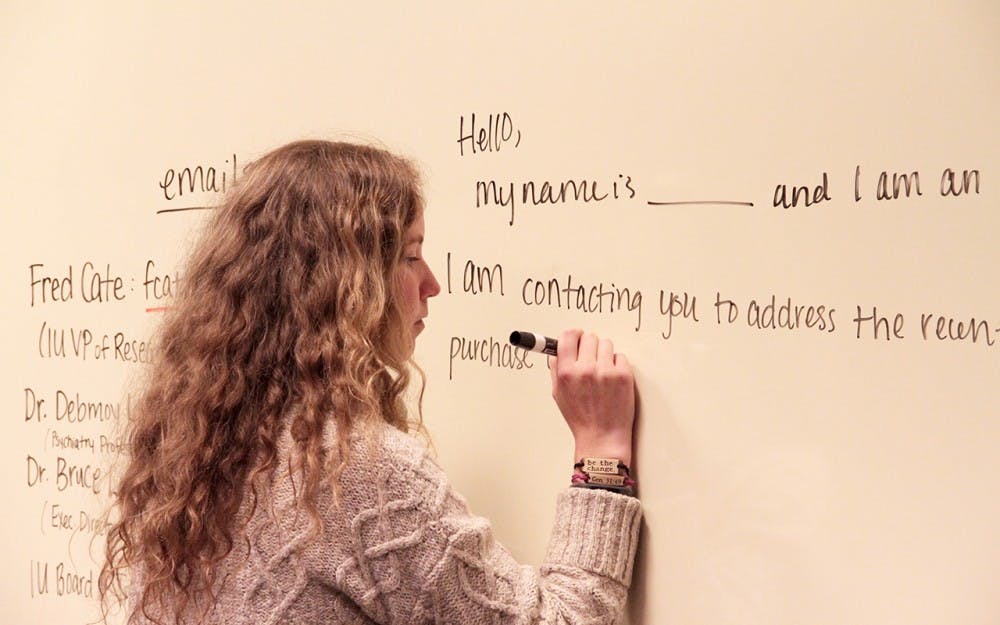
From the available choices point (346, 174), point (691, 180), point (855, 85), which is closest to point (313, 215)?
point (346, 174)

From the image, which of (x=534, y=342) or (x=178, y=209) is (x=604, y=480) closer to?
(x=534, y=342)

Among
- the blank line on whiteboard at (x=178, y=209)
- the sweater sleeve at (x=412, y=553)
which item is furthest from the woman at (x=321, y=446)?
the blank line on whiteboard at (x=178, y=209)

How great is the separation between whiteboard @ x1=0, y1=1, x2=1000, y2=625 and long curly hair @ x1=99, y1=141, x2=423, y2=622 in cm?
15

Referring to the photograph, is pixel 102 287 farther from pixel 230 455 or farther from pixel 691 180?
pixel 691 180

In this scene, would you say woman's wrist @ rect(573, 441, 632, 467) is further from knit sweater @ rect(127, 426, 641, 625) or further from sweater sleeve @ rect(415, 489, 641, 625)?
knit sweater @ rect(127, 426, 641, 625)

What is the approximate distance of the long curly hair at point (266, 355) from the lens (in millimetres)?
904

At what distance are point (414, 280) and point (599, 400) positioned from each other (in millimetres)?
213

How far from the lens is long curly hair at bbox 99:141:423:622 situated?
Answer: 2.97 ft

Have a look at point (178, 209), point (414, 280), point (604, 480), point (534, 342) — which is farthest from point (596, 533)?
point (178, 209)

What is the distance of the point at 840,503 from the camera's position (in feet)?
2.99

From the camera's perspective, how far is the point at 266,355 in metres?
0.93

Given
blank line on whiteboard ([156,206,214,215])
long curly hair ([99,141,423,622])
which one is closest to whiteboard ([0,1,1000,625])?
blank line on whiteboard ([156,206,214,215])

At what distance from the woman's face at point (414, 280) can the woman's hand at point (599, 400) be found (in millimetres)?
152

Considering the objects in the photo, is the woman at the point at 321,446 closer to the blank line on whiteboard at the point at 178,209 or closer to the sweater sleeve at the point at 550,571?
the sweater sleeve at the point at 550,571
